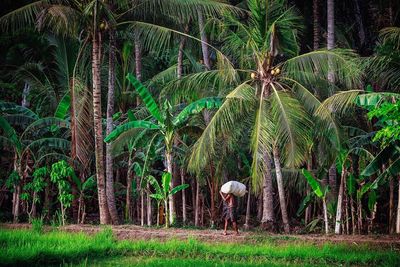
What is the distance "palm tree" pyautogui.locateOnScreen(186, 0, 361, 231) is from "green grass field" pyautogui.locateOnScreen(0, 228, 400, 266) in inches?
58.8

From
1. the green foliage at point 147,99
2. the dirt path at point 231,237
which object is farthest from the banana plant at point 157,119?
the dirt path at point 231,237

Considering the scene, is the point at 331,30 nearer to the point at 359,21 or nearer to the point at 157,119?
the point at 157,119

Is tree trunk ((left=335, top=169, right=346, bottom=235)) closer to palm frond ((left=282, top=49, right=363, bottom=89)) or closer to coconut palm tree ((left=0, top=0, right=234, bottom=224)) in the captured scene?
palm frond ((left=282, top=49, right=363, bottom=89))

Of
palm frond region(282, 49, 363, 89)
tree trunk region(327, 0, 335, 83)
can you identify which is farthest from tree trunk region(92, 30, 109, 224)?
tree trunk region(327, 0, 335, 83)

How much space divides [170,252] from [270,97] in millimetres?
3885

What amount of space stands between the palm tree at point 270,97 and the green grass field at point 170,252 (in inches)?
58.8

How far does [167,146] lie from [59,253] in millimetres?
4179

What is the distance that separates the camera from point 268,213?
38.9 ft

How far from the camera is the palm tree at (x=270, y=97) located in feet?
33.4

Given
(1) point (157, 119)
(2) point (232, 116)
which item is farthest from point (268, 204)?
(1) point (157, 119)

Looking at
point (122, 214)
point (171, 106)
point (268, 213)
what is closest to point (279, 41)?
point (171, 106)

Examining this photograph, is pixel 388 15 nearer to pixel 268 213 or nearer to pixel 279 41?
pixel 279 41

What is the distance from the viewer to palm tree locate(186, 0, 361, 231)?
10180 millimetres

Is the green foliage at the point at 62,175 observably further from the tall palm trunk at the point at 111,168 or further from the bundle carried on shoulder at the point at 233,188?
the bundle carried on shoulder at the point at 233,188
